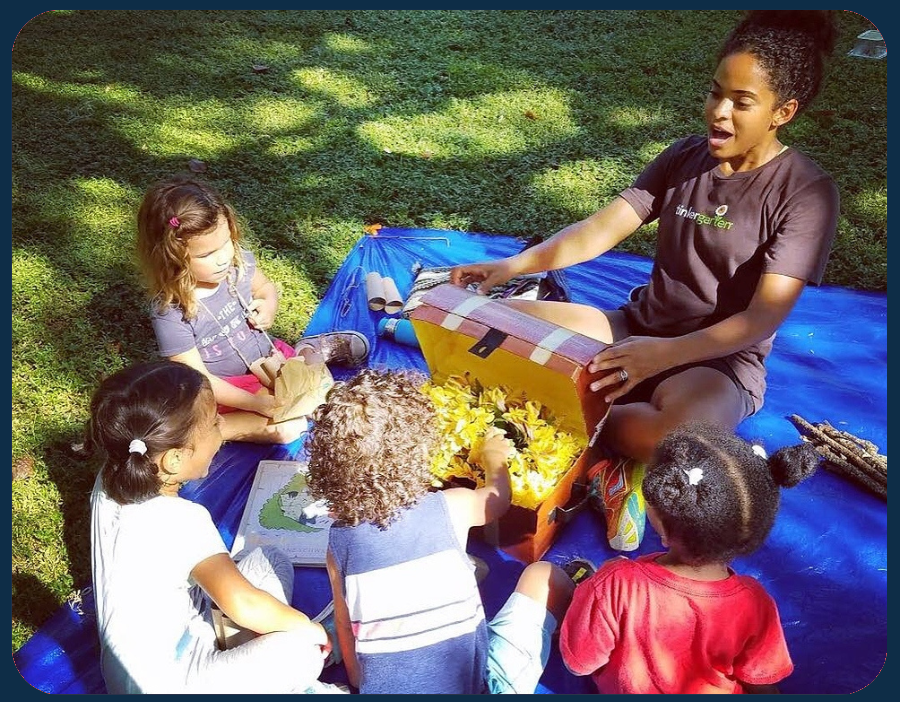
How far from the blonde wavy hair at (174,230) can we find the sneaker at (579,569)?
167 centimetres

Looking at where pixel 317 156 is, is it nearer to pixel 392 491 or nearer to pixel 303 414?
pixel 303 414

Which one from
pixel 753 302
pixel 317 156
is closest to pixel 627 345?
pixel 753 302

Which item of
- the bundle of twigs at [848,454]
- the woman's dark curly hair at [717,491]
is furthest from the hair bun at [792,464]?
the bundle of twigs at [848,454]

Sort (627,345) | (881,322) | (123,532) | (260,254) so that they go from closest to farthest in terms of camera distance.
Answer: (123,532) → (627,345) → (881,322) → (260,254)

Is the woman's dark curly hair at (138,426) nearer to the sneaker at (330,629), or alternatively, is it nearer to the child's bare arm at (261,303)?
the sneaker at (330,629)

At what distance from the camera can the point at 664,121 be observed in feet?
17.6

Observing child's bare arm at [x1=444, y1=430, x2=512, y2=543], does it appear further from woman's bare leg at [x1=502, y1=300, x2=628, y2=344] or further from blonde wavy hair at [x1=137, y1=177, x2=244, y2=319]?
blonde wavy hair at [x1=137, y1=177, x2=244, y2=319]

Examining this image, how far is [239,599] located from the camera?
79.7 inches

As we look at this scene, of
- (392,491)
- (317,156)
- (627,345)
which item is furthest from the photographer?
(317,156)

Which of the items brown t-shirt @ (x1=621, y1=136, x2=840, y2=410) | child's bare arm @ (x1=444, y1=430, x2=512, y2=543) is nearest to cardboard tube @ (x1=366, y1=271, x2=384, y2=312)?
brown t-shirt @ (x1=621, y1=136, x2=840, y2=410)

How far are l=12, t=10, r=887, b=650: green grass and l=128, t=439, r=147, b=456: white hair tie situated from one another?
33.8 inches

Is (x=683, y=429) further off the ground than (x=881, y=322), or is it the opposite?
(x=683, y=429)

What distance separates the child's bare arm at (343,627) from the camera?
1.96 metres

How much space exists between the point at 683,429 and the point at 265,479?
1.56 metres
